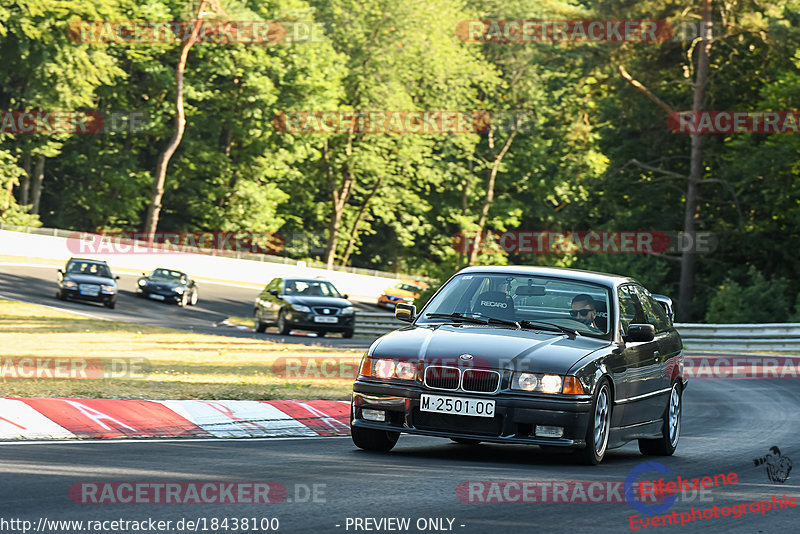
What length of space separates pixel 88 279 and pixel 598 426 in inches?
1244

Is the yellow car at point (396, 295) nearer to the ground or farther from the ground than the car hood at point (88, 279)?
nearer to the ground

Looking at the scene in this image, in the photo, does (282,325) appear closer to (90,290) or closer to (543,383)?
(90,290)

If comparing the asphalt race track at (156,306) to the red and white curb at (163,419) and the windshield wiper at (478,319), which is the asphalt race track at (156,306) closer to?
the red and white curb at (163,419)

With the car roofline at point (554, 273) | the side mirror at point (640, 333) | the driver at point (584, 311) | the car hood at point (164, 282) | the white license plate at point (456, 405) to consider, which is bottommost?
the car hood at point (164, 282)

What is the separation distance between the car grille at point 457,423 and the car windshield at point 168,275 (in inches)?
1488

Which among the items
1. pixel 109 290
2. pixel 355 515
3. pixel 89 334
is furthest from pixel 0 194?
pixel 355 515

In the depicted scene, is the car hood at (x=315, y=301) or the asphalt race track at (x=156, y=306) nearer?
the asphalt race track at (x=156, y=306)

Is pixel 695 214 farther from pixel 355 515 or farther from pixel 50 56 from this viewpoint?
pixel 355 515

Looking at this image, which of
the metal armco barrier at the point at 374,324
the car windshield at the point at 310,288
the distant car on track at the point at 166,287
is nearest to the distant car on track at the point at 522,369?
the car windshield at the point at 310,288

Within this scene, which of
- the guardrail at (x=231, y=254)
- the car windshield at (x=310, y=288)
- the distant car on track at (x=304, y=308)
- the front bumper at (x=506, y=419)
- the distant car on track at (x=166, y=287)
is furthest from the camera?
the guardrail at (x=231, y=254)

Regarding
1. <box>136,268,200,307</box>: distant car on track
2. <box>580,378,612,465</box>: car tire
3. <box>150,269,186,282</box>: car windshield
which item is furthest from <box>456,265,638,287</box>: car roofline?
<box>150,269,186,282</box>: car windshield

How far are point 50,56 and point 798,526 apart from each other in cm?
5742

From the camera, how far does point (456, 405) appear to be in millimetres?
8977

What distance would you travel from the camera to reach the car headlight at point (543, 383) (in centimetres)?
895
